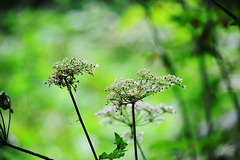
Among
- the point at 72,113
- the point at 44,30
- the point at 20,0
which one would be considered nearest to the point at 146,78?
the point at 72,113

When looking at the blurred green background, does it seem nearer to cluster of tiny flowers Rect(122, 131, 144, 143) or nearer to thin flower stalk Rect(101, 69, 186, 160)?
cluster of tiny flowers Rect(122, 131, 144, 143)

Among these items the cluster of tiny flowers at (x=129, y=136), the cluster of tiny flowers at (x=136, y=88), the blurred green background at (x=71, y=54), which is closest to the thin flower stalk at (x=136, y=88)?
the cluster of tiny flowers at (x=136, y=88)

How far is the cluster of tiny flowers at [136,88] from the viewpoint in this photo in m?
0.64

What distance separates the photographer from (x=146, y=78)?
2.24 ft

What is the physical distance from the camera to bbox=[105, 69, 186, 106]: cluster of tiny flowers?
0.64m

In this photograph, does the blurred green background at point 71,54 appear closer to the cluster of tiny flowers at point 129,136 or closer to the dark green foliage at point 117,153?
the cluster of tiny flowers at point 129,136

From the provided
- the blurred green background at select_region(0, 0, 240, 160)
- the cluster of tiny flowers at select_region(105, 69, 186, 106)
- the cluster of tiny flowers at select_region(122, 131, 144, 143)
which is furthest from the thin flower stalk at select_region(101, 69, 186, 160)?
the blurred green background at select_region(0, 0, 240, 160)

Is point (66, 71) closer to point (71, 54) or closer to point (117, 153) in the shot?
point (117, 153)

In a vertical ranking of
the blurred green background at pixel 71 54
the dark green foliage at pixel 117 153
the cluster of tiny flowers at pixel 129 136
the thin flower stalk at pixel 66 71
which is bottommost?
the dark green foliage at pixel 117 153

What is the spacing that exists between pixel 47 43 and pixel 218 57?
4425 mm

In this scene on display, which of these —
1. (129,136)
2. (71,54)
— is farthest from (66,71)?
(71,54)

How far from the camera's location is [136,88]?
0.63m

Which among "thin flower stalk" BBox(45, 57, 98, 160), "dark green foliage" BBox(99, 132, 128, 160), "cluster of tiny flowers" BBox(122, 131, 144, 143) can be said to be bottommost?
"dark green foliage" BBox(99, 132, 128, 160)

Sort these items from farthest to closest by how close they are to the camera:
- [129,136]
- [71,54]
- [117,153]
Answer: [71,54] → [129,136] → [117,153]
